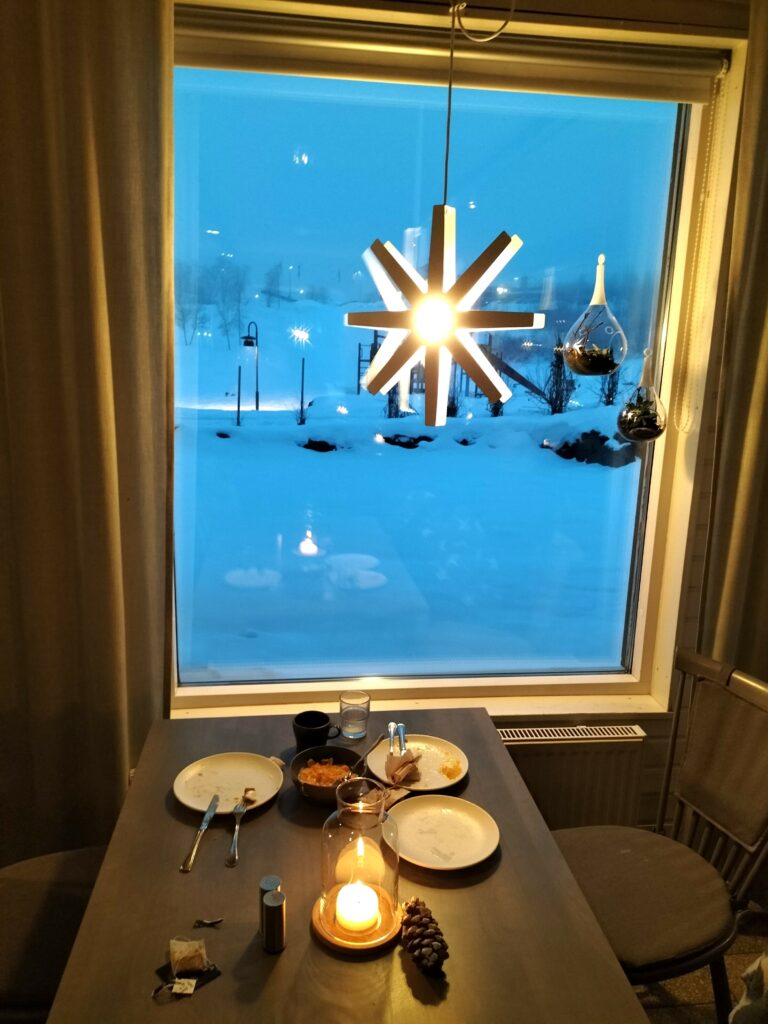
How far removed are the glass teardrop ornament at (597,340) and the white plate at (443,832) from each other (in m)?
1.13

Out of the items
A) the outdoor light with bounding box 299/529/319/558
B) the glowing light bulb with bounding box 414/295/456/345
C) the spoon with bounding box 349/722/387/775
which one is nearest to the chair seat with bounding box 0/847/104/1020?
the spoon with bounding box 349/722/387/775

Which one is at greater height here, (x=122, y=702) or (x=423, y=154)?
(x=423, y=154)

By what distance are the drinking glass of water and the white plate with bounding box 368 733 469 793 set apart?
0.06m

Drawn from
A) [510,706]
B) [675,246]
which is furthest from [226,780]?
[675,246]

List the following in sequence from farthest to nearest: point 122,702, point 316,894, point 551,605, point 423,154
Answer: point 551,605
point 423,154
point 122,702
point 316,894

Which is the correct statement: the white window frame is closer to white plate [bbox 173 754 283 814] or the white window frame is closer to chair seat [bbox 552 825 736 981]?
chair seat [bbox 552 825 736 981]

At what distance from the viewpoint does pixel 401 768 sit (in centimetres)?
155

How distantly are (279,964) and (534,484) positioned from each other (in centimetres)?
165

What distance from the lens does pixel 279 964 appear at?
1.09 metres

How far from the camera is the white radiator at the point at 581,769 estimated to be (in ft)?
7.03

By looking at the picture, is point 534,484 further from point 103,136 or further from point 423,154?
point 103,136

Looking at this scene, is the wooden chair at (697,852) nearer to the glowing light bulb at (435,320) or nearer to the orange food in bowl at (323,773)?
the orange food in bowl at (323,773)

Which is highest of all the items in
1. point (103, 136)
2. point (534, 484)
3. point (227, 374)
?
point (103, 136)

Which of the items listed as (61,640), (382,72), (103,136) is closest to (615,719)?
(61,640)
